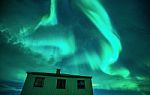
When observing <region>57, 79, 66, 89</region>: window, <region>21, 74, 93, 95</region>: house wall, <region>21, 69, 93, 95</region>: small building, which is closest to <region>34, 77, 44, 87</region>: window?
<region>21, 69, 93, 95</region>: small building

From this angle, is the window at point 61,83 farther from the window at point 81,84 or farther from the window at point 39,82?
the window at point 39,82

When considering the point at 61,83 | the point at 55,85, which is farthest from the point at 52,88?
the point at 61,83

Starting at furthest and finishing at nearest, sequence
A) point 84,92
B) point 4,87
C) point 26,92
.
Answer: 1. point 4,87
2. point 84,92
3. point 26,92

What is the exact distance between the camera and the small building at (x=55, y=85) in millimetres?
20125

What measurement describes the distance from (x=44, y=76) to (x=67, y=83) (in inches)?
167

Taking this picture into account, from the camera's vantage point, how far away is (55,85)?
68.7 ft

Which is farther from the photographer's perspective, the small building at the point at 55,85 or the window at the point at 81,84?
the window at the point at 81,84

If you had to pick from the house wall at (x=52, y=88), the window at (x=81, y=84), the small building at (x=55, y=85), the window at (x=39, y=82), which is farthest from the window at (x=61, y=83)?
the window at (x=39, y=82)

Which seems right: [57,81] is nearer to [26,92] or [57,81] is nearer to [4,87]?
[26,92]

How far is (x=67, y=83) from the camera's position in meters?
21.5

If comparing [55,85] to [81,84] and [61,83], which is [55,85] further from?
[81,84]

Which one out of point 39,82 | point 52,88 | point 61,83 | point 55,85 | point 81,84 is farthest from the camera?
point 81,84

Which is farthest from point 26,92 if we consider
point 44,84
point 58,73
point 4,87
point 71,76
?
point 4,87

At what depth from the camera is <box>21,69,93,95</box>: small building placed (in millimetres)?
20125
